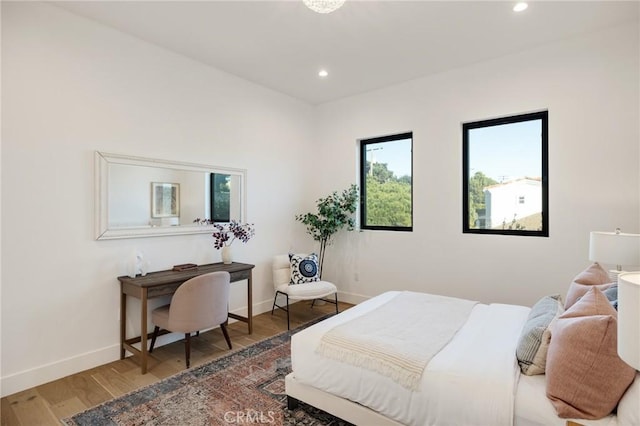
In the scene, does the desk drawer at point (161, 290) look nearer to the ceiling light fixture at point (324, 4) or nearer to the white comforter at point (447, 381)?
A: the white comforter at point (447, 381)

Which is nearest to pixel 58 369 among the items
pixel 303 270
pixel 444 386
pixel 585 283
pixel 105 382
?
pixel 105 382

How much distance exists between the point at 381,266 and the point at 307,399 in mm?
2677

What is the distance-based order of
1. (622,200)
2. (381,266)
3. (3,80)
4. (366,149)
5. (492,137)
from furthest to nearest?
(366,149) < (381,266) < (492,137) < (622,200) < (3,80)

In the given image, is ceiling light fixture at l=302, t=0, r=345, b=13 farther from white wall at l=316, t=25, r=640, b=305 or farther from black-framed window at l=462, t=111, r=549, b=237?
black-framed window at l=462, t=111, r=549, b=237

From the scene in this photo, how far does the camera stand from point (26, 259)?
2.58 m

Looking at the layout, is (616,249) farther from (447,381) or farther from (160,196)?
(160,196)

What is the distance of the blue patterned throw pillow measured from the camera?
419 cm

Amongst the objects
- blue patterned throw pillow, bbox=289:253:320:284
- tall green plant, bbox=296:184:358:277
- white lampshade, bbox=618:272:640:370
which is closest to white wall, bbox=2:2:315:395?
blue patterned throw pillow, bbox=289:253:320:284

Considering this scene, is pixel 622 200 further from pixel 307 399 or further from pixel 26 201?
pixel 26 201

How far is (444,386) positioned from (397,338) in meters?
0.45

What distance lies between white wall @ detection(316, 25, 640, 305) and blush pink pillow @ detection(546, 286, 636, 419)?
2199 mm

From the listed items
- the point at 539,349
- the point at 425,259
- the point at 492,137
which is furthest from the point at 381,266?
the point at 539,349

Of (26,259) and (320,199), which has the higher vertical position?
(320,199)

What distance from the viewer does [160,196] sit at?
339cm
